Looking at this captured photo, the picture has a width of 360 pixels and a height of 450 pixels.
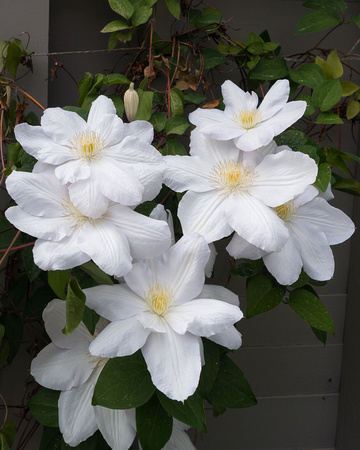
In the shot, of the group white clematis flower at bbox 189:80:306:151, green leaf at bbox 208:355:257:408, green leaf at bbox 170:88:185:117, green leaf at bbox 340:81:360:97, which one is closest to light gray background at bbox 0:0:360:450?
green leaf at bbox 340:81:360:97

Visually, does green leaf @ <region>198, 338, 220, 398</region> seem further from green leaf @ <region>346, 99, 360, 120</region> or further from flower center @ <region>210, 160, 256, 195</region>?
green leaf @ <region>346, 99, 360, 120</region>

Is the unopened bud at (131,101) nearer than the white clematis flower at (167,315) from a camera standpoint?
No

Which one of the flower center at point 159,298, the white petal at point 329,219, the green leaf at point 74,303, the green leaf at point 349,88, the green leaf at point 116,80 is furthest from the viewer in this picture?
the green leaf at point 349,88

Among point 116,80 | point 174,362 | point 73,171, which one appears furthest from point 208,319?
point 116,80

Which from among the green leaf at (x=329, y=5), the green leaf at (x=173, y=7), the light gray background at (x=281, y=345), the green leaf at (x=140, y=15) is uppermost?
the green leaf at (x=329, y=5)

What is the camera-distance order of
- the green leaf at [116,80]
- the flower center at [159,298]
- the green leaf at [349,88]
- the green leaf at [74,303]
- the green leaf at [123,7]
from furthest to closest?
1. the green leaf at [349,88]
2. the green leaf at [123,7]
3. the green leaf at [116,80]
4. the flower center at [159,298]
5. the green leaf at [74,303]

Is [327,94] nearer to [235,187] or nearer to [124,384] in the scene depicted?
[235,187]

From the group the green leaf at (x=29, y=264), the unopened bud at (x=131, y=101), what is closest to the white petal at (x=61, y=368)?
the green leaf at (x=29, y=264)

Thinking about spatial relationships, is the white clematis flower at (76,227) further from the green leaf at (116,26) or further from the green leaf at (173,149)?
the green leaf at (116,26)

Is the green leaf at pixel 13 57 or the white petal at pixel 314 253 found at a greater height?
the green leaf at pixel 13 57
